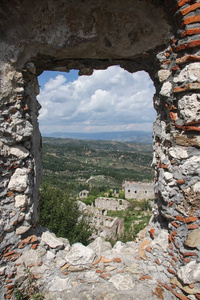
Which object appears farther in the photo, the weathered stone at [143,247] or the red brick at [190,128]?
the weathered stone at [143,247]

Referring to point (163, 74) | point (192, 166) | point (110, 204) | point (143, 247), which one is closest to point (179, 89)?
point (163, 74)

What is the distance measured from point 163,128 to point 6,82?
267 centimetres

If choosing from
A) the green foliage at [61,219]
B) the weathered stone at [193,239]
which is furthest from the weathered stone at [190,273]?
the green foliage at [61,219]

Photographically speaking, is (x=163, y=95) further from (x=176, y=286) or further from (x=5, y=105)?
(x=176, y=286)

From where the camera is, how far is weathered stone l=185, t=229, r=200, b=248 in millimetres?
2916

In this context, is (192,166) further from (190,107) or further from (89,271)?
(89,271)

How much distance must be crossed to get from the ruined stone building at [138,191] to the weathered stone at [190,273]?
32608mm

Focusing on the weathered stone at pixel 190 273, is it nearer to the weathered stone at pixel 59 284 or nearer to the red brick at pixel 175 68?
the weathered stone at pixel 59 284

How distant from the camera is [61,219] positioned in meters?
9.26

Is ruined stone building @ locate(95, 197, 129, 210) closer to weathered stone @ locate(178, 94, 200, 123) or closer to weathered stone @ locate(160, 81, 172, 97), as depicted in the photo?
weathered stone @ locate(160, 81, 172, 97)

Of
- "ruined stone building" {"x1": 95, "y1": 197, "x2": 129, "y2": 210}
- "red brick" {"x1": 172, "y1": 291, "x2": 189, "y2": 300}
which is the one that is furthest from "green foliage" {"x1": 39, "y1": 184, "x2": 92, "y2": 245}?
"ruined stone building" {"x1": 95, "y1": 197, "x2": 129, "y2": 210}

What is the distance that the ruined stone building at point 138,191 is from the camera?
35156 mm

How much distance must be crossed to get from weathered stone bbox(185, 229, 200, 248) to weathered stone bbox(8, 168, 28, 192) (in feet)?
8.70

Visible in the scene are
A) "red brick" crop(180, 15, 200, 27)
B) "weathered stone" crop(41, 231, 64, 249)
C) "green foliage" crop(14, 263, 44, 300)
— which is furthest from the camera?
"weathered stone" crop(41, 231, 64, 249)
